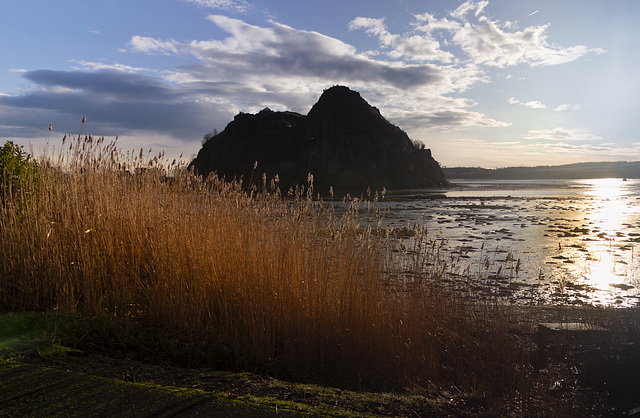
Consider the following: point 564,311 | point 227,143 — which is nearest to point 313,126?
point 227,143

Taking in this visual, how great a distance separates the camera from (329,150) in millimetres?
75625

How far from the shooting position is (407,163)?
75.8 m

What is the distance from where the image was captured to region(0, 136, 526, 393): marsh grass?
4160 millimetres

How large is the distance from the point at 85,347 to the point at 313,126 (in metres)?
78.7

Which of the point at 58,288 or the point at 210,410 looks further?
the point at 58,288

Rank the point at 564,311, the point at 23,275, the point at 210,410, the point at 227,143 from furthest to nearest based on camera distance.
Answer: the point at 227,143 → the point at 564,311 → the point at 23,275 → the point at 210,410

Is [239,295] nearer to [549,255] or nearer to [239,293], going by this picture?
[239,293]

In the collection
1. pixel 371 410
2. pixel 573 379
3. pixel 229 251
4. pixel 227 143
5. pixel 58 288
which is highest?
pixel 227 143

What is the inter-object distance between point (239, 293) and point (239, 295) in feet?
0.06

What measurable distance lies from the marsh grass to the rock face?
61.0 metres

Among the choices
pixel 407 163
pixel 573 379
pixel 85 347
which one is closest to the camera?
pixel 85 347

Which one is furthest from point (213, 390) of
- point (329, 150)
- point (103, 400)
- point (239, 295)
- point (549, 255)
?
point (329, 150)

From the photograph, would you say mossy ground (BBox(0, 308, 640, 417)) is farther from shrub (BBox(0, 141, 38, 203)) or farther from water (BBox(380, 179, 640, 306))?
shrub (BBox(0, 141, 38, 203))

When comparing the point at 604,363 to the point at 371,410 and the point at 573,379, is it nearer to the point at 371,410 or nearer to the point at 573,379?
the point at 573,379
